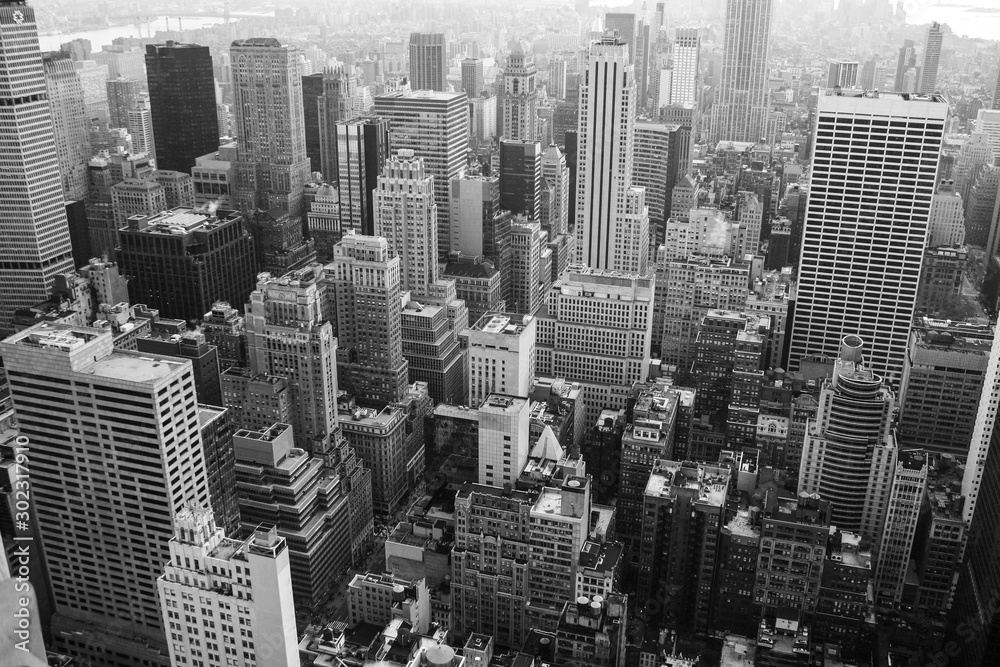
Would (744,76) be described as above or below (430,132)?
above

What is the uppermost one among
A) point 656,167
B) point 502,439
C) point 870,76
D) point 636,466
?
point 870,76

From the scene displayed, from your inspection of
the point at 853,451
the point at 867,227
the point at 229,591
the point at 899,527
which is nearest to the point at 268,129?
the point at 867,227

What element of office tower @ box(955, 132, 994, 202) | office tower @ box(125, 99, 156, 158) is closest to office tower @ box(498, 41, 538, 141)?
office tower @ box(125, 99, 156, 158)

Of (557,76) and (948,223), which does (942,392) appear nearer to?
(948,223)

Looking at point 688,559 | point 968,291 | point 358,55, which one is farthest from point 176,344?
point 358,55

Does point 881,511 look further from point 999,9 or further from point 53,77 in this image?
point 53,77
